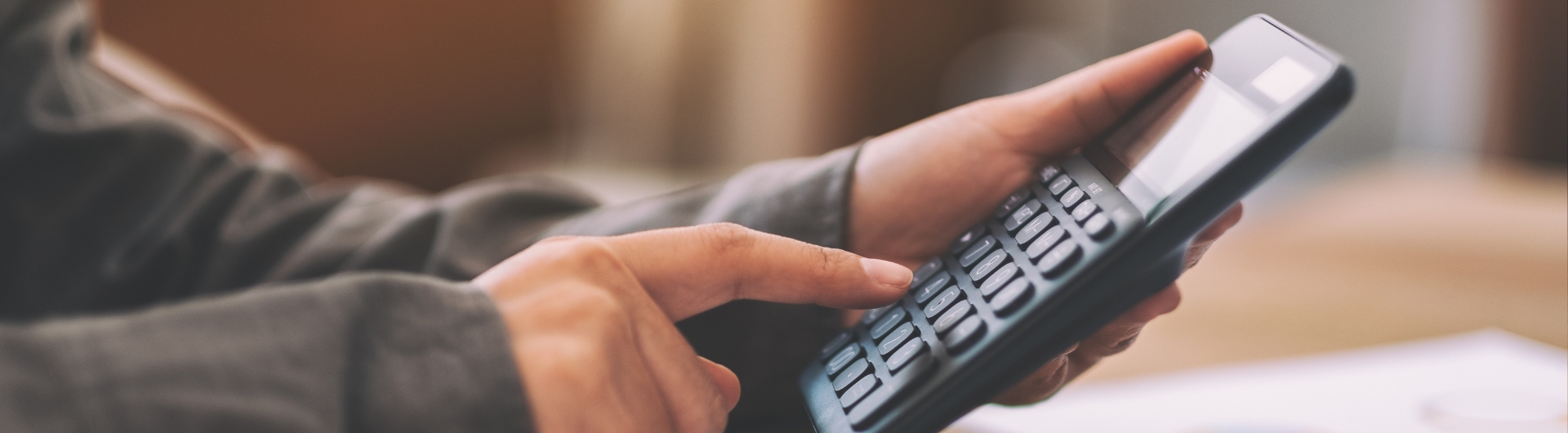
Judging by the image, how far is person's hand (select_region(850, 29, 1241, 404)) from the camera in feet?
1.15

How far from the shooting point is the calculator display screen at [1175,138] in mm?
278

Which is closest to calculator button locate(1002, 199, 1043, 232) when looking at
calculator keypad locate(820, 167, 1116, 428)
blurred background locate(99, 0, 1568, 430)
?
calculator keypad locate(820, 167, 1116, 428)

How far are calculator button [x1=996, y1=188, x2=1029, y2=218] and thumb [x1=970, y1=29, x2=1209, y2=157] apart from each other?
29 millimetres

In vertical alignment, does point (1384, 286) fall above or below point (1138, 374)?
above

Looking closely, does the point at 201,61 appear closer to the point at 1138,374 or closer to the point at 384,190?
the point at 384,190

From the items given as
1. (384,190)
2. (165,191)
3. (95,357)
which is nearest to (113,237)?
(165,191)

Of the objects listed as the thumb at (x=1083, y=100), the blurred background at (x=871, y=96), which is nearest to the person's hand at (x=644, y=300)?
the thumb at (x=1083, y=100)

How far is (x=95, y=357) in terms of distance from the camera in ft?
0.81

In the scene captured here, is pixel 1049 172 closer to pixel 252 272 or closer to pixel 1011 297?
pixel 1011 297

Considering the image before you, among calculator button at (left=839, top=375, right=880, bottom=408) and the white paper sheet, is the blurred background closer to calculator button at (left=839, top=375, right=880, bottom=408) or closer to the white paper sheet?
the white paper sheet

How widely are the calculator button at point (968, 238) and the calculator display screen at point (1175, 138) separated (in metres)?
0.05

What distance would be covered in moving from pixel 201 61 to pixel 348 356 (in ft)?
5.06

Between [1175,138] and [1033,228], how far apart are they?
0.05 m

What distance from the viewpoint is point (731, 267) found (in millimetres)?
296
